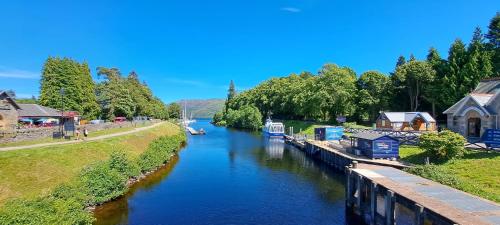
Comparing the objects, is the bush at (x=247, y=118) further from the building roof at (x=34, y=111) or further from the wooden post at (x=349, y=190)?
the wooden post at (x=349, y=190)

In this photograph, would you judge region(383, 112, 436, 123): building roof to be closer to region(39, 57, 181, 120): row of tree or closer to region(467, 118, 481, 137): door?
region(467, 118, 481, 137): door

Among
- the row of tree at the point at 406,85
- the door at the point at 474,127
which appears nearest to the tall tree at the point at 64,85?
the row of tree at the point at 406,85

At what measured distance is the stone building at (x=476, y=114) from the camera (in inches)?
1612

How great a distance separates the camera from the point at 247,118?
→ 5197 inches

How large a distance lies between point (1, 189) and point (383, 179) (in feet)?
88.8

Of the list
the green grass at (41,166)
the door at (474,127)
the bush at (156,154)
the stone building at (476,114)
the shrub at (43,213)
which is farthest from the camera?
the door at (474,127)

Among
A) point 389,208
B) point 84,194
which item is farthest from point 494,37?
point 84,194

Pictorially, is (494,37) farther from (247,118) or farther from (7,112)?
(7,112)

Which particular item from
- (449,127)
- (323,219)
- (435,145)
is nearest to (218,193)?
(323,219)

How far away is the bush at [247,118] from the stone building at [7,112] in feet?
277

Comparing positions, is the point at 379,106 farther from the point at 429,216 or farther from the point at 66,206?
the point at 66,206

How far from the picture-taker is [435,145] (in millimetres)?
32750

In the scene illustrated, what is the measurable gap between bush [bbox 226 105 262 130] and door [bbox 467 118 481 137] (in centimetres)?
8534

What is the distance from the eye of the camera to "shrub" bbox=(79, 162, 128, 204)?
2653 cm
